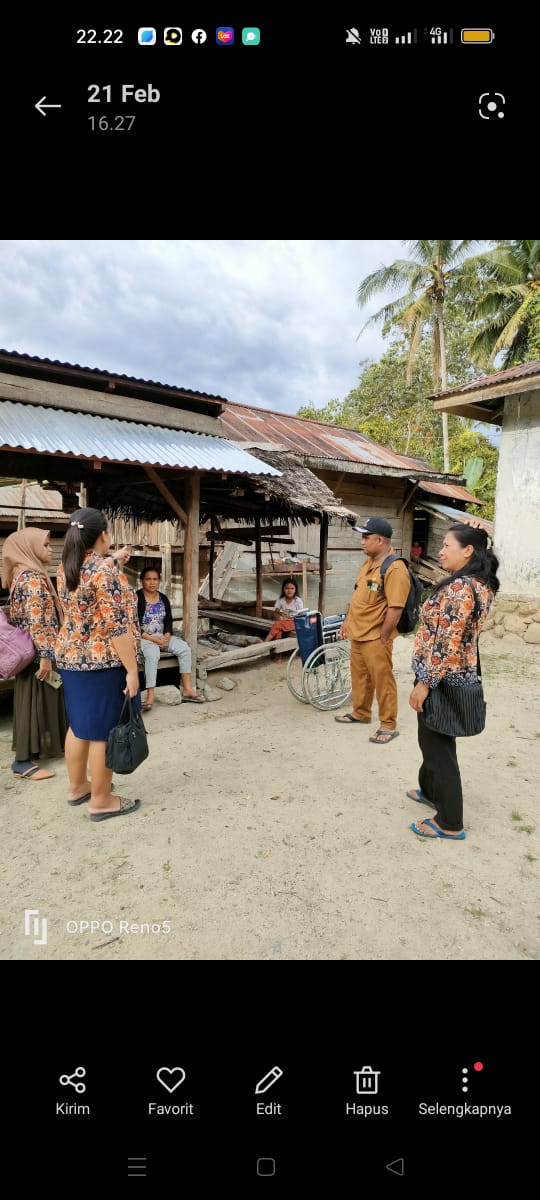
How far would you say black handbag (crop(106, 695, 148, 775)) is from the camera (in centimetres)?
271

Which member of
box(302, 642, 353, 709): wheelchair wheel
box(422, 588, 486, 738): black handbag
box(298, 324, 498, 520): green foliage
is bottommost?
box(302, 642, 353, 709): wheelchair wheel

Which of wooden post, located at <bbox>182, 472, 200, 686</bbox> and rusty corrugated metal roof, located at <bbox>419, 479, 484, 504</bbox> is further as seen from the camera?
rusty corrugated metal roof, located at <bbox>419, 479, 484, 504</bbox>

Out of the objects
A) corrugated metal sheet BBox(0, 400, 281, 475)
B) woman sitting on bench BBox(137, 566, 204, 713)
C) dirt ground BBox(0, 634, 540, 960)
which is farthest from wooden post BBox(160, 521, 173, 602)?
dirt ground BBox(0, 634, 540, 960)

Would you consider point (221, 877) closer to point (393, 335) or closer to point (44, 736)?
point (44, 736)

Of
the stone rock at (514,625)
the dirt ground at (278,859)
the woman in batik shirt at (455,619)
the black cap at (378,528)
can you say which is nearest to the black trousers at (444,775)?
the woman in batik shirt at (455,619)

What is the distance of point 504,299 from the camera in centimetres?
1590

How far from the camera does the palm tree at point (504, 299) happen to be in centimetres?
1560

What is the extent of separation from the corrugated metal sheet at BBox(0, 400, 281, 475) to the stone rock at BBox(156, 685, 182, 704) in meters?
2.31

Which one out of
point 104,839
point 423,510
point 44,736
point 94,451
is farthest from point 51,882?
point 423,510
